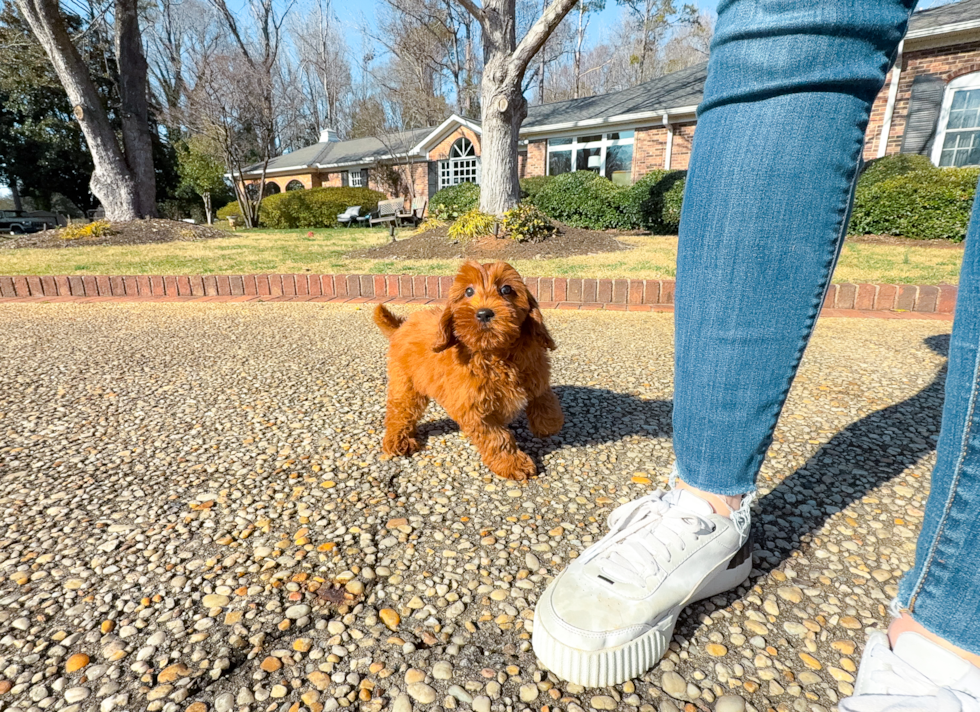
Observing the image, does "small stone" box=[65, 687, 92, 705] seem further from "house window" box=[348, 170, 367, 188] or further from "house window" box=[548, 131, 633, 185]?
"house window" box=[348, 170, 367, 188]

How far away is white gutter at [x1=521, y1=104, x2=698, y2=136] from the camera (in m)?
14.3

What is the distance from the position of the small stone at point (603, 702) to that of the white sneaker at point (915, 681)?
36 cm

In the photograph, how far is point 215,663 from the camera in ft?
3.33

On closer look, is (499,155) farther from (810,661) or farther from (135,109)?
(135,109)

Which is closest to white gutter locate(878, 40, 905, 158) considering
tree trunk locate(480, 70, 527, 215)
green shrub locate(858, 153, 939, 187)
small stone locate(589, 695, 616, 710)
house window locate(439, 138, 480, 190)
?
green shrub locate(858, 153, 939, 187)

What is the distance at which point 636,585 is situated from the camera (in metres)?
1.03

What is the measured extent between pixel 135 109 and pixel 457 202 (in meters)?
9.04

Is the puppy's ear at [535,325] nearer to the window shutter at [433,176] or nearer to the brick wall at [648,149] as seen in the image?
the brick wall at [648,149]

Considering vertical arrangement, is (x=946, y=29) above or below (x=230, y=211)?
above

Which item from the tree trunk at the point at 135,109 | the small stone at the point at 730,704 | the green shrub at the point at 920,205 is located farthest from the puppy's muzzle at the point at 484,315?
the tree trunk at the point at 135,109

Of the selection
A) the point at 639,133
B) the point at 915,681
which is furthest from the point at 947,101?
the point at 915,681

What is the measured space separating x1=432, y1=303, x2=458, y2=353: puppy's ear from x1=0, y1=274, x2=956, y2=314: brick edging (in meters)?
3.03

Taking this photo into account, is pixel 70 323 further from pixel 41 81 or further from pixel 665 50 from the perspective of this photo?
pixel 665 50

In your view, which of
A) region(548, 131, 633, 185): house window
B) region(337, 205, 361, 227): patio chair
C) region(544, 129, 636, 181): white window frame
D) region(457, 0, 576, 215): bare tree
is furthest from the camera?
region(337, 205, 361, 227): patio chair
